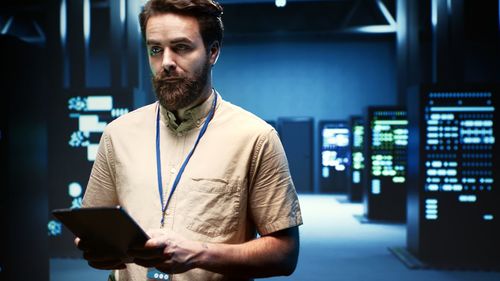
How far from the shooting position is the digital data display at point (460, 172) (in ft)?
18.6

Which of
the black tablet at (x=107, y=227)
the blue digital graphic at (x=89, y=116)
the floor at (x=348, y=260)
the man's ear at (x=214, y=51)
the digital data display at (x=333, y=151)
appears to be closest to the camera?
the black tablet at (x=107, y=227)

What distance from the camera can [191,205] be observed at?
1.56 metres

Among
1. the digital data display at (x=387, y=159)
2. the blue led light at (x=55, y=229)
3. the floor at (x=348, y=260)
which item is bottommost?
the floor at (x=348, y=260)

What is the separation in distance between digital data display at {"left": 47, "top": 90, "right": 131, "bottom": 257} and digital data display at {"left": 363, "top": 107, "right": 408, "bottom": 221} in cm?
436

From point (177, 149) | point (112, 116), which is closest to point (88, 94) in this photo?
point (112, 116)

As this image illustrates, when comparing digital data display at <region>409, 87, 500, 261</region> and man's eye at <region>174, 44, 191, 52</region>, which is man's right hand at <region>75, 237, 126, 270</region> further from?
digital data display at <region>409, 87, 500, 261</region>

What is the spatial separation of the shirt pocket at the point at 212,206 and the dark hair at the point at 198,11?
43 cm

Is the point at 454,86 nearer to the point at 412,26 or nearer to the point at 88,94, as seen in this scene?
the point at 412,26

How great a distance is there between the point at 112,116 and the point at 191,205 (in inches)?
187

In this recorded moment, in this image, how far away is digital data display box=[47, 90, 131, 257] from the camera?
20.0 ft

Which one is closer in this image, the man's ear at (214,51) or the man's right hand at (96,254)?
the man's right hand at (96,254)
